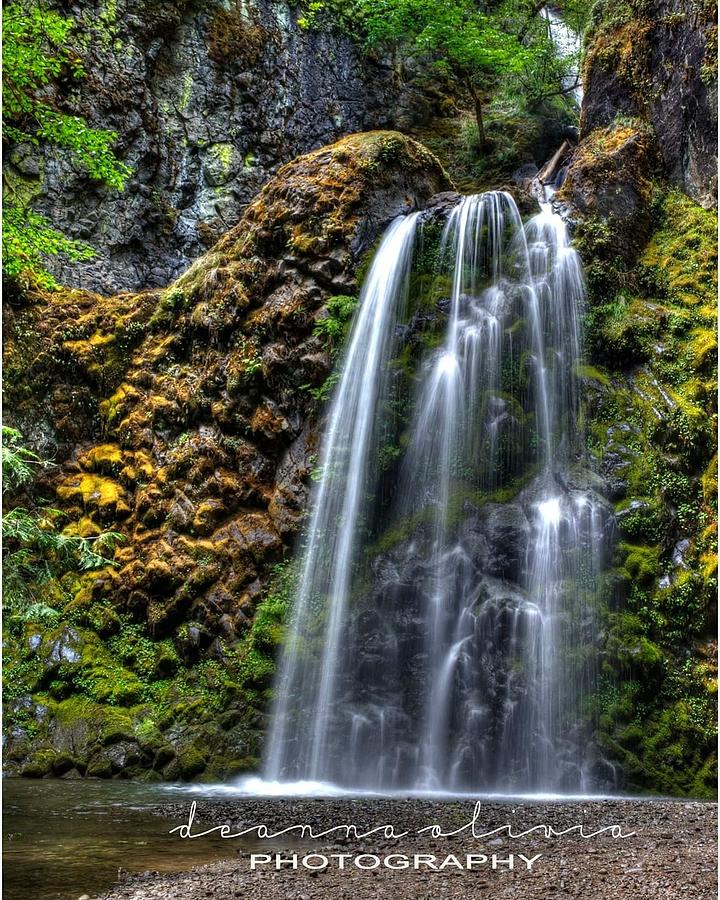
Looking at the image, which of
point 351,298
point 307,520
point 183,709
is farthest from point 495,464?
point 183,709

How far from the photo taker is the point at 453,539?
31.2 ft

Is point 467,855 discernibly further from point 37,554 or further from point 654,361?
point 37,554

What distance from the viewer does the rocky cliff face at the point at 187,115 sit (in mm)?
15875

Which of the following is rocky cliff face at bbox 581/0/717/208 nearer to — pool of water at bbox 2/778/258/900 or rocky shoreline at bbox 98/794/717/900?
rocky shoreline at bbox 98/794/717/900

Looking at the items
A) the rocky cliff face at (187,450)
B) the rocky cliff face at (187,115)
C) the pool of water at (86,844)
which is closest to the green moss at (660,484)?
the rocky cliff face at (187,450)

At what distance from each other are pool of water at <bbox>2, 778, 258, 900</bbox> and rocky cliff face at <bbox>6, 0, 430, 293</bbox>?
37.4 feet

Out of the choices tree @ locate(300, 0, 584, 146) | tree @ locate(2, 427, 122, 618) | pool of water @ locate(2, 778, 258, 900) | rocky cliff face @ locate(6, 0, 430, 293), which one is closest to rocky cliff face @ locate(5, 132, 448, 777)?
tree @ locate(2, 427, 122, 618)

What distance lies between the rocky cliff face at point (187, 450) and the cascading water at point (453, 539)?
2.47 ft

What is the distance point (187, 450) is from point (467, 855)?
852 centimetres

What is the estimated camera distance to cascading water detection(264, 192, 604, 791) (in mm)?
8227

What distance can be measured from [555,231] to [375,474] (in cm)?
537

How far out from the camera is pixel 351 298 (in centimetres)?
1184

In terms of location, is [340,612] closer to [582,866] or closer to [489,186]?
[582,866]
